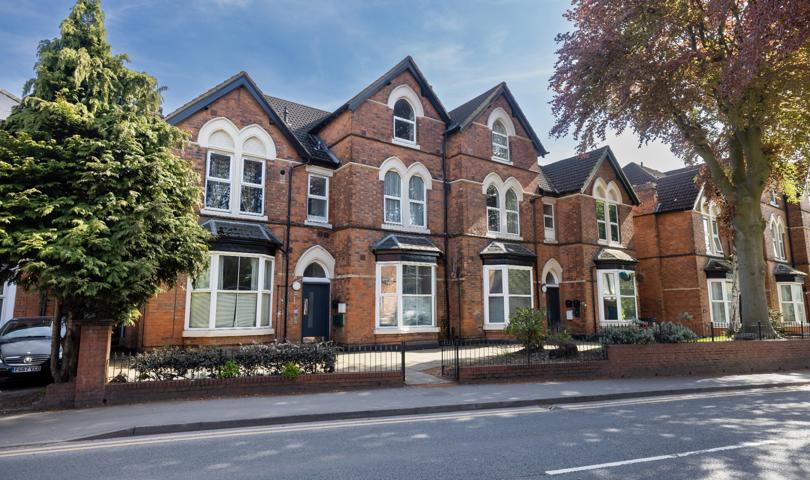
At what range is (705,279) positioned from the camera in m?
23.9

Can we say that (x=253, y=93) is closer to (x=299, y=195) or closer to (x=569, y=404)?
(x=299, y=195)

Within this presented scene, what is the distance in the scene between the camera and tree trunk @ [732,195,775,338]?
15438 mm

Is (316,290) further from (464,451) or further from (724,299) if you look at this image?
(724,299)

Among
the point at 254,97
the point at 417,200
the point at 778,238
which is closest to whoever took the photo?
the point at 254,97

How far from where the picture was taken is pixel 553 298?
22031mm

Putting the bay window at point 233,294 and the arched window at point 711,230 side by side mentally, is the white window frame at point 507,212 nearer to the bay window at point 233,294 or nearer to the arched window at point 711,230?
the bay window at point 233,294

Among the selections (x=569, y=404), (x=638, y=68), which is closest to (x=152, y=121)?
(x=569, y=404)

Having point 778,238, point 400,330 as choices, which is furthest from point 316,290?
point 778,238

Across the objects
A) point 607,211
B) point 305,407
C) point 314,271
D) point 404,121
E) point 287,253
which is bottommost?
point 305,407

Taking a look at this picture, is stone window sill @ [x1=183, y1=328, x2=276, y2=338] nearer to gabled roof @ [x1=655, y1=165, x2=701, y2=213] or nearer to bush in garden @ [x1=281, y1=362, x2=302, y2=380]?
bush in garden @ [x1=281, y1=362, x2=302, y2=380]

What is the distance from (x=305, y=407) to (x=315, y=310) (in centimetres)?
870

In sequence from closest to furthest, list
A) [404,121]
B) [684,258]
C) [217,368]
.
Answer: [217,368] < [404,121] < [684,258]

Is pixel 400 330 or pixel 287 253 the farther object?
pixel 400 330

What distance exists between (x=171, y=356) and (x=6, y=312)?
910 centimetres
